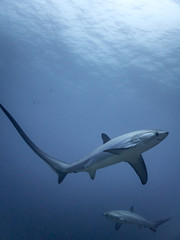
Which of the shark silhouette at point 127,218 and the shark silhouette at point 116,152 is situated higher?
the shark silhouette at point 116,152

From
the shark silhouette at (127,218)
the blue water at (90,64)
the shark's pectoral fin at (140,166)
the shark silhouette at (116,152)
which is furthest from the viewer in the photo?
the blue water at (90,64)

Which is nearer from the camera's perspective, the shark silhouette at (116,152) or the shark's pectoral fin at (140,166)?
the shark silhouette at (116,152)

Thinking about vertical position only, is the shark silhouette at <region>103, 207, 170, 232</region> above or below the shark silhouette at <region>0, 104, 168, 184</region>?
below

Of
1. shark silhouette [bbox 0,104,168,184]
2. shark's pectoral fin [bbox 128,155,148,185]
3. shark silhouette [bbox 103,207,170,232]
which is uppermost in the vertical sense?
shark silhouette [bbox 0,104,168,184]

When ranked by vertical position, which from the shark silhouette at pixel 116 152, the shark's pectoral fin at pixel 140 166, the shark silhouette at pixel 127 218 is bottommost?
the shark silhouette at pixel 127 218

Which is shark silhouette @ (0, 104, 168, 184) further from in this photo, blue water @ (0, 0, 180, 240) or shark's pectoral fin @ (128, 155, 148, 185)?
blue water @ (0, 0, 180, 240)

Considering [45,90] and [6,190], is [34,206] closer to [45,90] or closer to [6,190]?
[6,190]

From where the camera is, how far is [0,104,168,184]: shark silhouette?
4.10 m

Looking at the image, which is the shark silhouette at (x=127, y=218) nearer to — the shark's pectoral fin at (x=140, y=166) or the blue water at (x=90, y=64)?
the shark's pectoral fin at (x=140, y=166)

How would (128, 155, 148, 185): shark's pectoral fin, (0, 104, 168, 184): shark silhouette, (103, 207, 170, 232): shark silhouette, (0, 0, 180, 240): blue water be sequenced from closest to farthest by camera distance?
(0, 104, 168, 184): shark silhouette < (128, 155, 148, 185): shark's pectoral fin < (103, 207, 170, 232): shark silhouette < (0, 0, 180, 240): blue water

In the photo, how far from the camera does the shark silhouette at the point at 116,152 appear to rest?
4.10 meters

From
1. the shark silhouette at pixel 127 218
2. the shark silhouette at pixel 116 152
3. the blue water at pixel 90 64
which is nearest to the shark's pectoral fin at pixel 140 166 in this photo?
the shark silhouette at pixel 116 152

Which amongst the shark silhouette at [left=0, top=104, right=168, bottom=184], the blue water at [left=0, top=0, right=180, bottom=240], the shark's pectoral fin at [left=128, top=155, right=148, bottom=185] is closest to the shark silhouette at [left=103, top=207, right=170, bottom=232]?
the shark silhouette at [left=0, top=104, right=168, bottom=184]

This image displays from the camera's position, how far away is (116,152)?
4410mm
